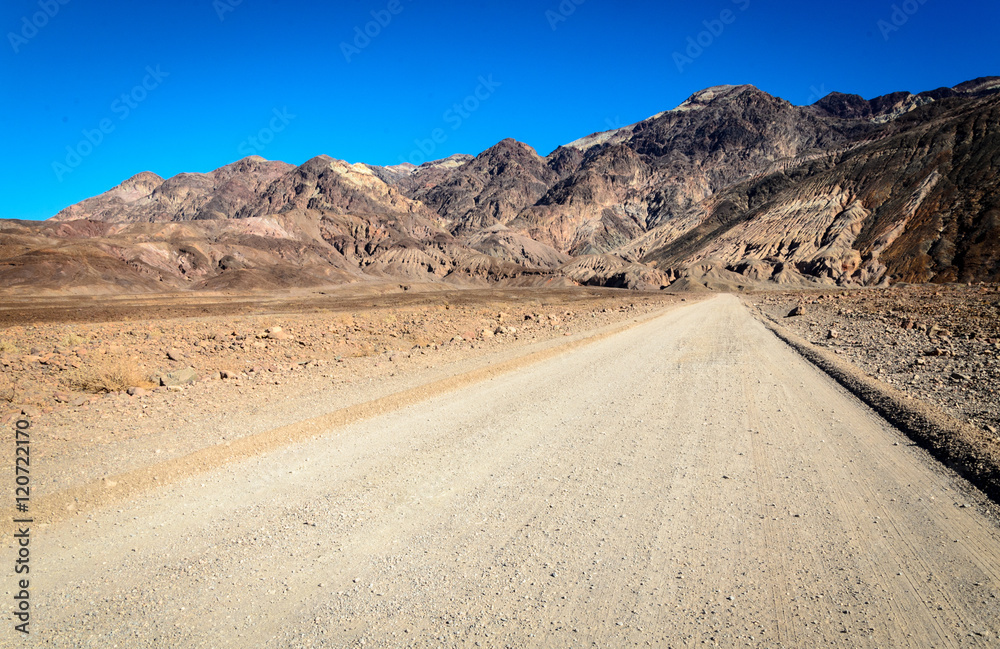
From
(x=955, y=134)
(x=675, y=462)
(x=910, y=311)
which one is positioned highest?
(x=955, y=134)

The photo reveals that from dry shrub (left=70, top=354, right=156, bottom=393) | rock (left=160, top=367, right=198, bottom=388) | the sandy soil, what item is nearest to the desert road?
the sandy soil

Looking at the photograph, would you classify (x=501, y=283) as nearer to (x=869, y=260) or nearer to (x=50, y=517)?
(x=869, y=260)

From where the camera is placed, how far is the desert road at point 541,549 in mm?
3115

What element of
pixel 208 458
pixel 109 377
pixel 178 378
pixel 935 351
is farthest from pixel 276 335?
pixel 935 351

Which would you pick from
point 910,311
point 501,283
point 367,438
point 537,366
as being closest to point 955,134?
point 501,283

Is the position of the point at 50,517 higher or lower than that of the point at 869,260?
lower

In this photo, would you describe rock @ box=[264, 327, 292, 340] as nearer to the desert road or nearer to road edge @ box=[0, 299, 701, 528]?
road edge @ box=[0, 299, 701, 528]

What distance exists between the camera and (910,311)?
2364 centimetres

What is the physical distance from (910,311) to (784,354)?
15.1 metres

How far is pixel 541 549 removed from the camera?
393 centimetres

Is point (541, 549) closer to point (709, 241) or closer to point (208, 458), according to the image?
point (208, 458)

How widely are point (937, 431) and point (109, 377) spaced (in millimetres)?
13257

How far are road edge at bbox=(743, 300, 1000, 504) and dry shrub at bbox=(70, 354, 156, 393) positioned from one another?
482 inches

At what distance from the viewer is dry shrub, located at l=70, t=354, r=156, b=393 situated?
366 inches
